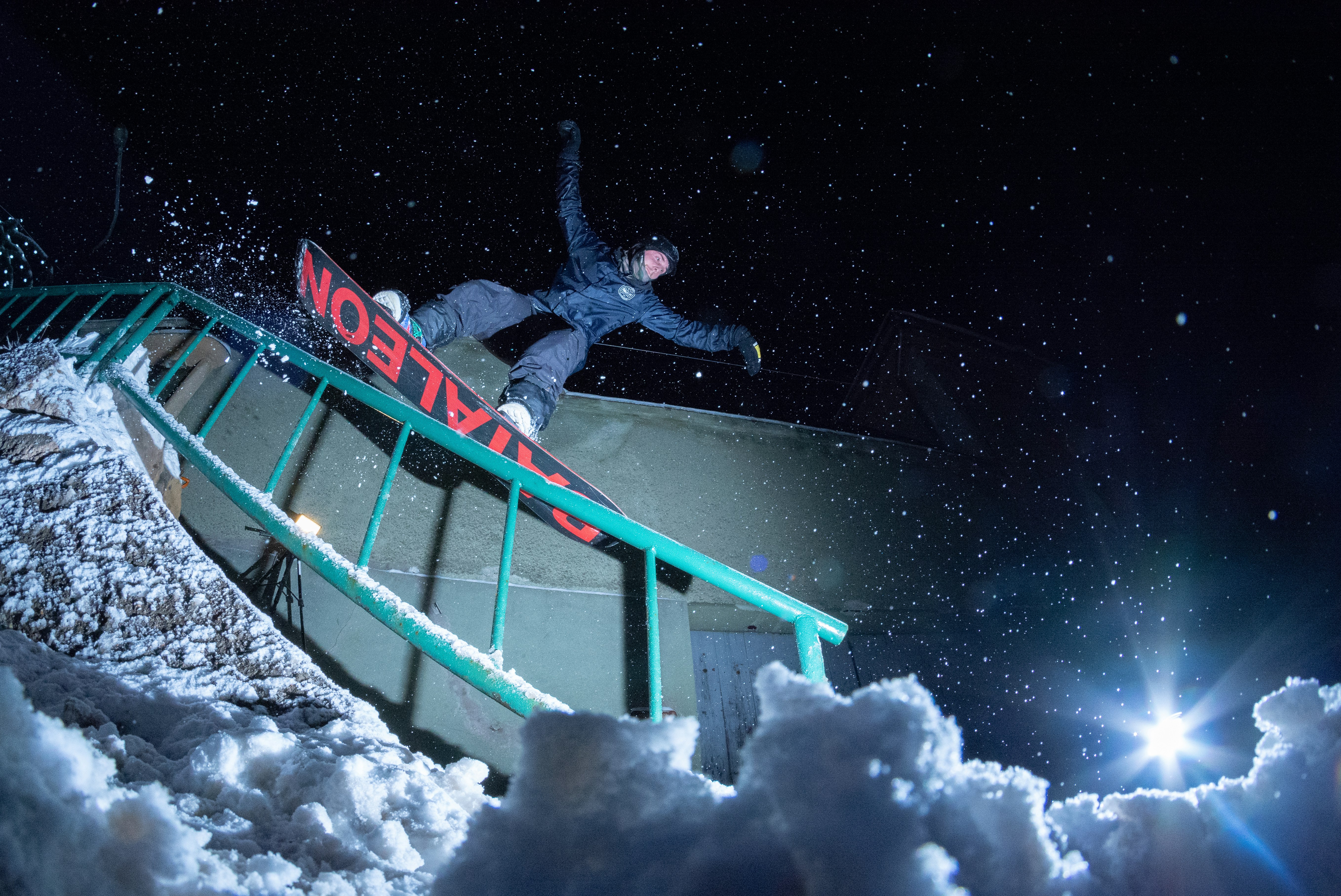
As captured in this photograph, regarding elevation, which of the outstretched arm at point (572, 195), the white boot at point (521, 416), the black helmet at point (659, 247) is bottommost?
the white boot at point (521, 416)

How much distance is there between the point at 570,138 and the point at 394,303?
2288 millimetres

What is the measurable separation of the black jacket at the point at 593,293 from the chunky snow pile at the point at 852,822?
4620mm

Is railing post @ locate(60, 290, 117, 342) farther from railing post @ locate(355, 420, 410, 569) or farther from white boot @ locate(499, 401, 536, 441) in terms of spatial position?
white boot @ locate(499, 401, 536, 441)

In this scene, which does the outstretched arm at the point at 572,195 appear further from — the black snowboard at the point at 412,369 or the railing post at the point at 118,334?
the railing post at the point at 118,334

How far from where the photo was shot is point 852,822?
58 centimetres

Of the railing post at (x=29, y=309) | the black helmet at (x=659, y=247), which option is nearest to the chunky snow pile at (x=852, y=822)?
the railing post at (x=29, y=309)

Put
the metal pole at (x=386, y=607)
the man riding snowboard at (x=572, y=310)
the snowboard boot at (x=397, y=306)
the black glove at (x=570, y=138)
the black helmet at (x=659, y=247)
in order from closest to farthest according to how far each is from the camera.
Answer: the metal pole at (x=386, y=607) → the snowboard boot at (x=397, y=306) → the man riding snowboard at (x=572, y=310) → the black glove at (x=570, y=138) → the black helmet at (x=659, y=247)

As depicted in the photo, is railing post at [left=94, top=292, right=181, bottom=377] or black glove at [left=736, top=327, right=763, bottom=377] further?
black glove at [left=736, top=327, right=763, bottom=377]

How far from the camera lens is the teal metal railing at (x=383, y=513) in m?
1.68

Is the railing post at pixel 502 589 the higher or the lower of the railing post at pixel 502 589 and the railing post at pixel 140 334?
the lower

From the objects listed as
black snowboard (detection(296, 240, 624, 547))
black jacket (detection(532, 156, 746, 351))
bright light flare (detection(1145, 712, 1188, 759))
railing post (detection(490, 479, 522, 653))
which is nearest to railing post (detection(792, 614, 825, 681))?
railing post (detection(490, 479, 522, 653))

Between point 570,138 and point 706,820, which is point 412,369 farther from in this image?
point 706,820

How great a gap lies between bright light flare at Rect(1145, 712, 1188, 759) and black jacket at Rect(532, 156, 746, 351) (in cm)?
643

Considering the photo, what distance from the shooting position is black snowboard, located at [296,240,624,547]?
3.08m
